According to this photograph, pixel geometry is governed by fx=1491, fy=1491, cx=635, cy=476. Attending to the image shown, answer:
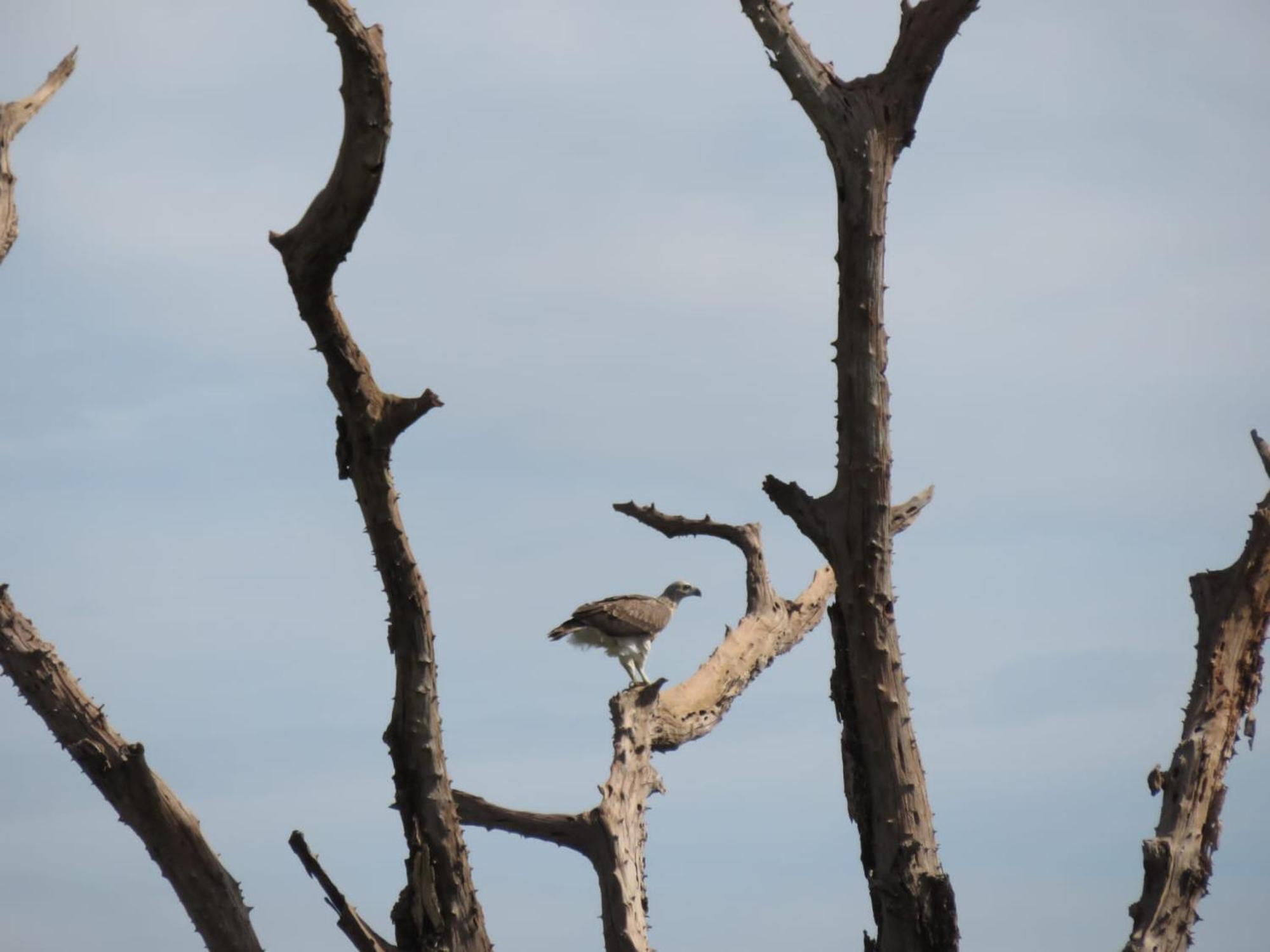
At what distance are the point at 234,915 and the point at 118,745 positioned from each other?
104 cm

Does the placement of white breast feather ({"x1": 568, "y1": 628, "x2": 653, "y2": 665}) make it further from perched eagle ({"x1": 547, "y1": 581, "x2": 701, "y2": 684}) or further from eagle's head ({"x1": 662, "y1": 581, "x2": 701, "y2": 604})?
eagle's head ({"x1": 662, "y1": 581, "x2": 701, "y2": 604})

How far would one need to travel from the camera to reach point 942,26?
7.48 metres

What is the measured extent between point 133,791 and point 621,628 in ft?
23.9

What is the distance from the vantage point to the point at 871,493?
300 inches

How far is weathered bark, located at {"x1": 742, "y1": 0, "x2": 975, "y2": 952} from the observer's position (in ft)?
24.5

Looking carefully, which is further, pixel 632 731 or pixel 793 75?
pixel 632 731

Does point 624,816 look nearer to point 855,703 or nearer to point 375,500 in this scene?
point 855,703

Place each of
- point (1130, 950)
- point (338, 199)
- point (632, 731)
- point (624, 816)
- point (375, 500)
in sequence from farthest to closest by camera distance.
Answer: point (632, 731), point (624, 816), point (1130, 950), point (375, 500), point (338, 199)

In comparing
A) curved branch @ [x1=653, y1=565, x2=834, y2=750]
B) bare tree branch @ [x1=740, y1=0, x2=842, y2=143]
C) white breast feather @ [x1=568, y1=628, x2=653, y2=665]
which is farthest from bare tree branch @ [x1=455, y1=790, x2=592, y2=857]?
bare tree branch @ [x1=740, y1=0, x2=842, y2=143]

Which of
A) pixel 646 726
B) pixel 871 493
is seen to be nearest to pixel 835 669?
pixel 871 493

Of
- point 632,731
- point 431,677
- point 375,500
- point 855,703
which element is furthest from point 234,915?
point 632,731

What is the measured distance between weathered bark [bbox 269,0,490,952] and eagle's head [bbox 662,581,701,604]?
8951 millimetres

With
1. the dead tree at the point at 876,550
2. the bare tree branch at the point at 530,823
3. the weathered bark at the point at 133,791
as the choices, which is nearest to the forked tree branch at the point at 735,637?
the bare tree branch at the point at 530,823

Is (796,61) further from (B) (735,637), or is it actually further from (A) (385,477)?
(B) (735,637)
